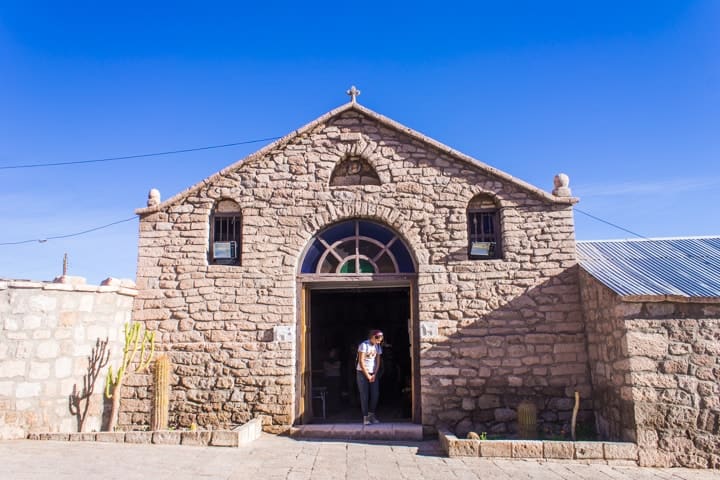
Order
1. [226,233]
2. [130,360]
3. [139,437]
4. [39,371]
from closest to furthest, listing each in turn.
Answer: [139,437], [39,371], [130,360], [226,233]

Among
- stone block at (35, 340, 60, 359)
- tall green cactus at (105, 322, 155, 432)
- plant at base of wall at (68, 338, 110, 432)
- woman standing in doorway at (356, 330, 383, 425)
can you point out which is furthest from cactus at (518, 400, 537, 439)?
stone block at (35, 340, 60, 359)

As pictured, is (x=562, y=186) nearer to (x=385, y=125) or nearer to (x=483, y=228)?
(x=483, y=228)

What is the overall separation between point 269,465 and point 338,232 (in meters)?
4.27

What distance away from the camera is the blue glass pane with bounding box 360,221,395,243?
9812 mm

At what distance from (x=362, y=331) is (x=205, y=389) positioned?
21.0ft

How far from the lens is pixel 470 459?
7219mm

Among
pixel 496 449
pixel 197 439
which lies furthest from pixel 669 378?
pixel 197 439

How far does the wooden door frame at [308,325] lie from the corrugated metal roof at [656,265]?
2870 mm

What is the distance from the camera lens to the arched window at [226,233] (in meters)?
9.77

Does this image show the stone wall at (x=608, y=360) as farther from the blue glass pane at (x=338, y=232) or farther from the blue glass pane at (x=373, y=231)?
the blue glass pane at (x=338, y=232)

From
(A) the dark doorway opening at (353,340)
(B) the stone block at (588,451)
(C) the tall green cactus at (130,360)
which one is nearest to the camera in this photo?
(B) the stone block at (588,451)

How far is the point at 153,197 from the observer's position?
32.9 feet

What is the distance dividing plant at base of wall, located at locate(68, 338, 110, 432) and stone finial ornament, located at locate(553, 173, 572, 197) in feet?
25.6

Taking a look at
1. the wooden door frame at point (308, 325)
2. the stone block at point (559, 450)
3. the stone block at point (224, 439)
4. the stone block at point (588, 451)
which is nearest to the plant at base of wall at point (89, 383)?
the stone block at point (224, 439)
